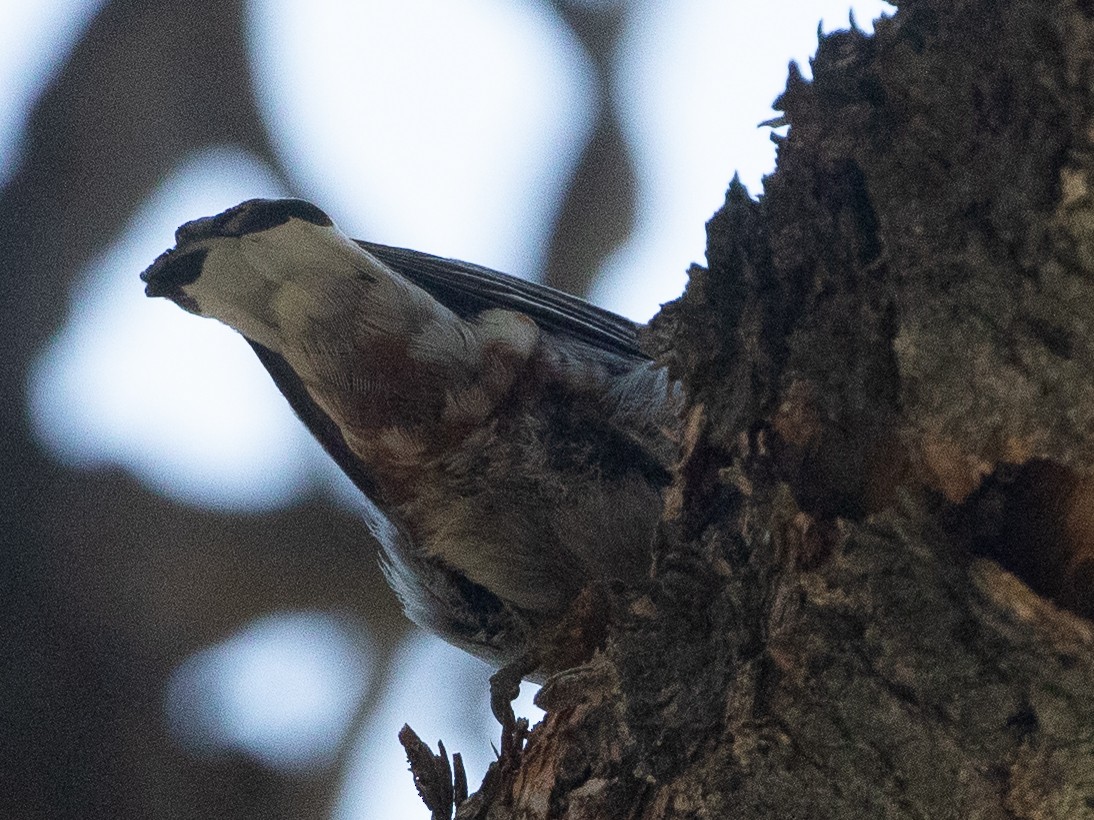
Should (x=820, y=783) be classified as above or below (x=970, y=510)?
below

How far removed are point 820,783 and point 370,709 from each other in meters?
2.36

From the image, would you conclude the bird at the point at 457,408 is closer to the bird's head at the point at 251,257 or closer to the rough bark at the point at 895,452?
the bird's head at the point at 251,257

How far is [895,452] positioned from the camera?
103 cm

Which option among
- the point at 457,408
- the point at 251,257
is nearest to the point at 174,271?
the point at 251,257

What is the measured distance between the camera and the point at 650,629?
4.00ft

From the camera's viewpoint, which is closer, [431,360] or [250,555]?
[431,360]

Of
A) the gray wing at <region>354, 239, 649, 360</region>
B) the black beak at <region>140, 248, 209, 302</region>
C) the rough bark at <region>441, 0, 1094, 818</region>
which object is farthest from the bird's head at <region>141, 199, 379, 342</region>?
the rough bark at <region>441, 0, 1094, 818</region>

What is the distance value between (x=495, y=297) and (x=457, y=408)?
0.77 ft

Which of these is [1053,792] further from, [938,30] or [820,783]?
[938,30]

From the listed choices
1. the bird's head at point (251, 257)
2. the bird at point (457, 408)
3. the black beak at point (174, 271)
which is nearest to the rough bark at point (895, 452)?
the bird at point (457, 408)

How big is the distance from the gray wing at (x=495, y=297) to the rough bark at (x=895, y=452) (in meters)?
0.79

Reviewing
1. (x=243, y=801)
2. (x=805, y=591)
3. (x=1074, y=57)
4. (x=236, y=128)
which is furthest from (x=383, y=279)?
(x=243, y=801)

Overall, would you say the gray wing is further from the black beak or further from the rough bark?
the rough bark

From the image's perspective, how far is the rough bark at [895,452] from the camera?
93cm
